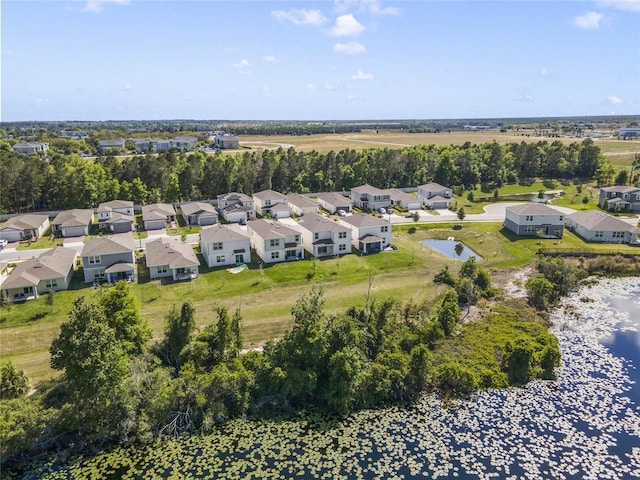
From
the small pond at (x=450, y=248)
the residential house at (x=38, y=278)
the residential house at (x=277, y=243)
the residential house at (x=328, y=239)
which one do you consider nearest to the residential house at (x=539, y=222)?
the small pond at (x=450, y=248)

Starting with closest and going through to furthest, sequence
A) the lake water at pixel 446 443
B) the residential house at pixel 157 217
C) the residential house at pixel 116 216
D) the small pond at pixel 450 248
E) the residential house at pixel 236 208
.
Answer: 1. the lake water at pixel 446 443
2. the small pond at pixel 450 248
3. the residential house at pixel 116 216
4. the residential house at pixel 157 217
5. the residential house at pixel 236 208

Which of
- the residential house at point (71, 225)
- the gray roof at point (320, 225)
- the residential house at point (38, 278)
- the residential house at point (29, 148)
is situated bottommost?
the residential house at point (38, 278)

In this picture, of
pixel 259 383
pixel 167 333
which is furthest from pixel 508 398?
pixel 167 333

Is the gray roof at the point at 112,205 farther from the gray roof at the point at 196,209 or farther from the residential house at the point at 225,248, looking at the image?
the residential house at the point at 225,248

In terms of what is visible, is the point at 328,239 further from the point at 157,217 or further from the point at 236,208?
the point at 157,217

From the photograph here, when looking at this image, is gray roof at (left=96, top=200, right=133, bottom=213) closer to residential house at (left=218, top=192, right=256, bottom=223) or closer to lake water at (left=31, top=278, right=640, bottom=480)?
residential house at (left=218, top=192, right=256, bottom=223)

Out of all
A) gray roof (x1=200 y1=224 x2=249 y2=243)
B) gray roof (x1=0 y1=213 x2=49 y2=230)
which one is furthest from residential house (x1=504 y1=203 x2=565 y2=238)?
gray roof (x1=0 y1=213 x2=49 y2=230)

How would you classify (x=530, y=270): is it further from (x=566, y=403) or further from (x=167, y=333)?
(x=167, y=333)
